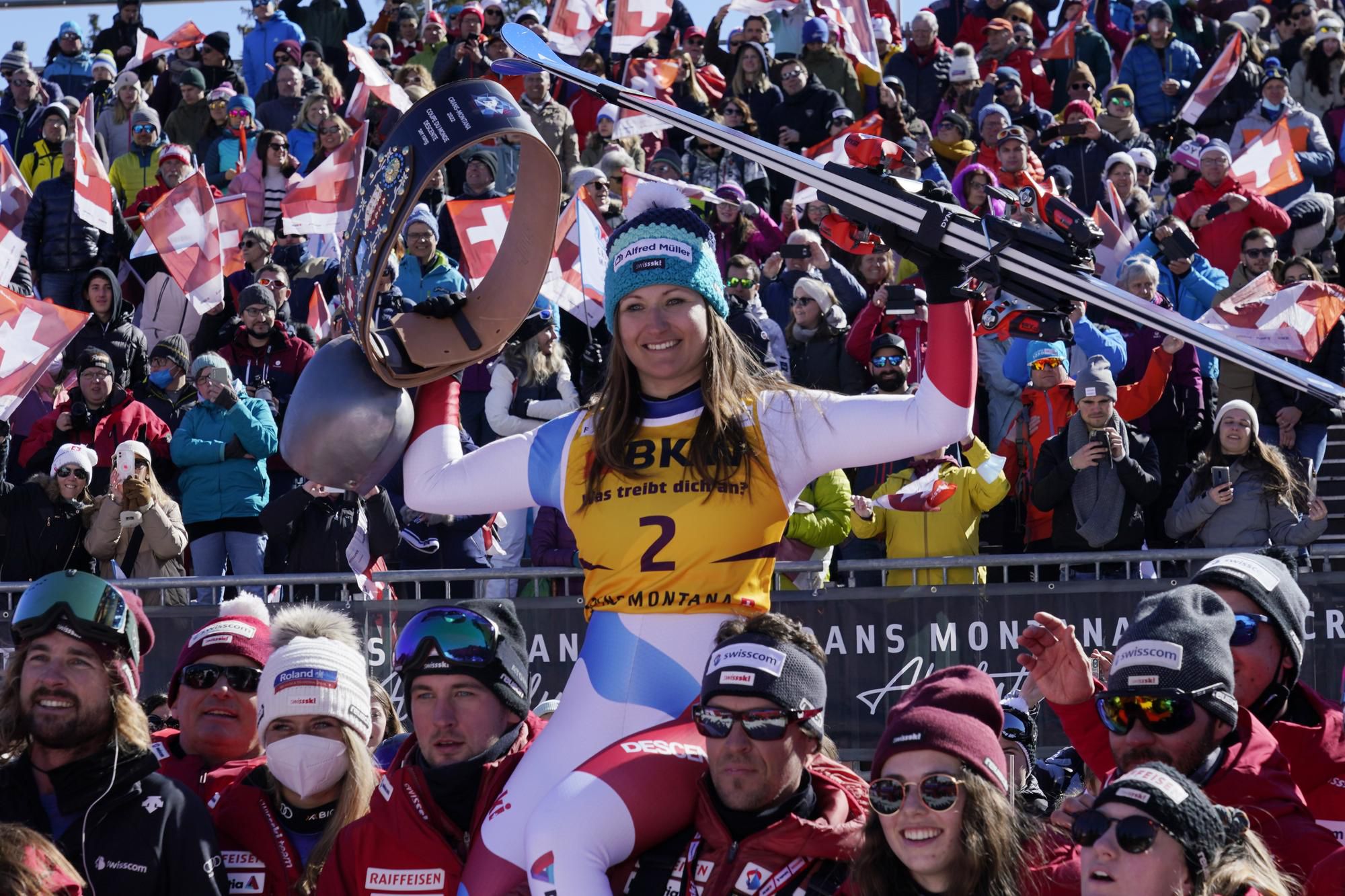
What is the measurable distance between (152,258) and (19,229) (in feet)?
4.10

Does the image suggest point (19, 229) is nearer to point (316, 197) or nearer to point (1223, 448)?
point (316, 197)

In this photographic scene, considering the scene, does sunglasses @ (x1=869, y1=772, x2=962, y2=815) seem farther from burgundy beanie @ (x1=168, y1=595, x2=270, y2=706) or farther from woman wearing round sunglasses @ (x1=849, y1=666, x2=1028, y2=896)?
burgundy beanie @ (x1=168, y1=595, x2=270, y2=706)

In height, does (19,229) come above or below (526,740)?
above

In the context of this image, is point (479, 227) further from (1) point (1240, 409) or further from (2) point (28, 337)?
(1) point (1240, 409)

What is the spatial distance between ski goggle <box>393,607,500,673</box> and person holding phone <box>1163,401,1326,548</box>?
548cm

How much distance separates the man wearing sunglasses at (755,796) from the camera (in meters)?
4.13

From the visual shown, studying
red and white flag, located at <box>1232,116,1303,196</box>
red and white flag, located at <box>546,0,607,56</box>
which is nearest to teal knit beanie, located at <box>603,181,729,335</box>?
red and white flag, located at <box>1232,116,1303,196</box>

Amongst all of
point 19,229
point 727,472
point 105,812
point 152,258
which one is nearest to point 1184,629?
point 727,472

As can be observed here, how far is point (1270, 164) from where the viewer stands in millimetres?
13922

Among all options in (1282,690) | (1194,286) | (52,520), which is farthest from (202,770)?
(1194,286)

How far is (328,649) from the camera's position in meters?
5.19

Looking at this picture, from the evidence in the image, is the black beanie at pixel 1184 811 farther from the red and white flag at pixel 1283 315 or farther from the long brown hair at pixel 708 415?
the red and white flag at pixel 1283 315

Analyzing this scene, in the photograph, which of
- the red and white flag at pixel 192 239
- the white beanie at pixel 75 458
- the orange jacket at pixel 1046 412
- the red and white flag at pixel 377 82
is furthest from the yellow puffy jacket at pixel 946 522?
the red and white flag at pixel 377 82

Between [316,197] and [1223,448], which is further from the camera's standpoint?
[316,197]
